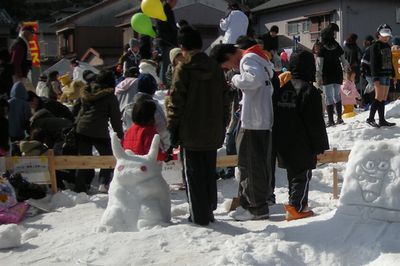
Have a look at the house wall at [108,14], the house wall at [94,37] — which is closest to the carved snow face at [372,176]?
the house wall at [94,37]

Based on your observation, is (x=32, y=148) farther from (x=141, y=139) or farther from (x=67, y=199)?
(x=141, y=139)

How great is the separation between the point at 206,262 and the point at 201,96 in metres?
1.59

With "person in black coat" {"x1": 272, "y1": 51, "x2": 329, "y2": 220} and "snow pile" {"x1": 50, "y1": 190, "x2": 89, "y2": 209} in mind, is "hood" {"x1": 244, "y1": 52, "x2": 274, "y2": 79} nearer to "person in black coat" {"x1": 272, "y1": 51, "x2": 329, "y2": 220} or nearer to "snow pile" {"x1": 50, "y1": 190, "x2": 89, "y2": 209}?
"person in black coat" {"x1": 272, "y1": 51, "x2": 329, "y2": 220}

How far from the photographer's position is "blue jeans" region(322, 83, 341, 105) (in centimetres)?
1137

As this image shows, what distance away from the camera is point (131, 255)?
4.85m

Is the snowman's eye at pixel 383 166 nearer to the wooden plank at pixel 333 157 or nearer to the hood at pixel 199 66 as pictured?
the hood at pixel 199 66

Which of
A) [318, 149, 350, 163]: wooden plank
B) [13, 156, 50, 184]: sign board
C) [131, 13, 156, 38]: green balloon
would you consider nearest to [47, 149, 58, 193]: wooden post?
[13, 156, 50, 184]: sign board

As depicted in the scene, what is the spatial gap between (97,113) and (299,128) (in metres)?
3.17

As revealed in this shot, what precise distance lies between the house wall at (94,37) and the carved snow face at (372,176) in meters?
38.1

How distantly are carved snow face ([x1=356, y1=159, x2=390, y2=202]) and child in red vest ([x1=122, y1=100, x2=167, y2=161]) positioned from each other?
2.24 meters

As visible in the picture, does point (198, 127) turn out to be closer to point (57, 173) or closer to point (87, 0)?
point (57, 173)

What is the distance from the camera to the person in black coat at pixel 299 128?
19.2 feet

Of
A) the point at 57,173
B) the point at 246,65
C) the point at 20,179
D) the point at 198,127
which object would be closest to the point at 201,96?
the point at 198,127

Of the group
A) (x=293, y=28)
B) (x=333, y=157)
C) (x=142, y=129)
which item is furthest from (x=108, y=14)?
(x=142, y=129)
